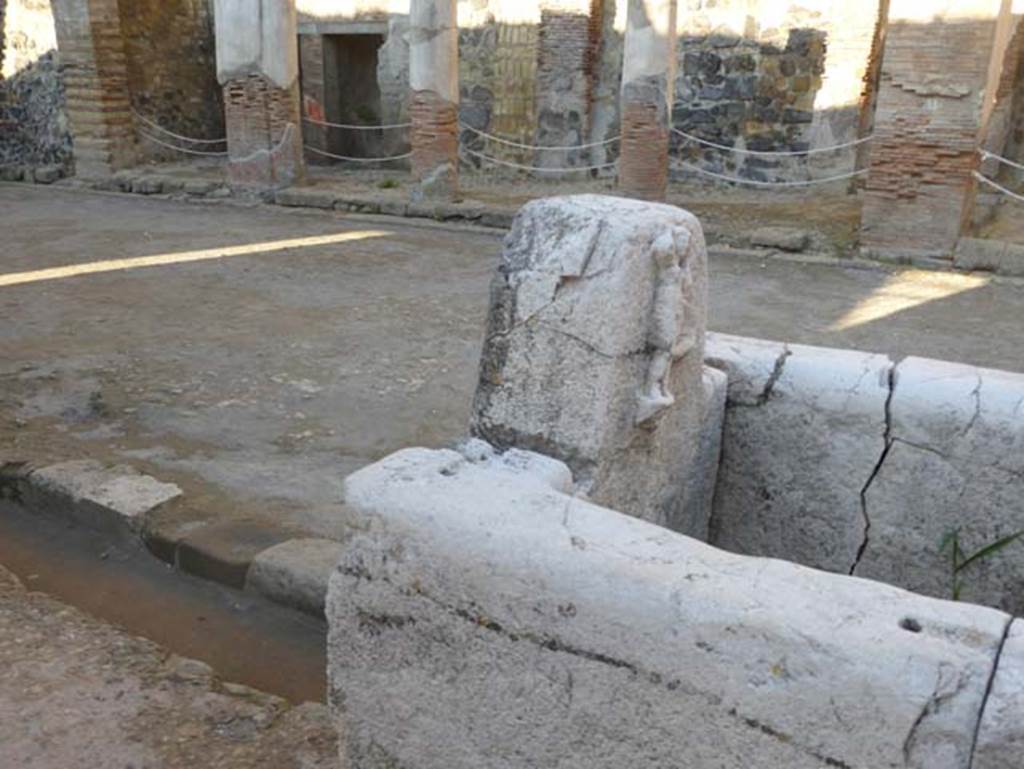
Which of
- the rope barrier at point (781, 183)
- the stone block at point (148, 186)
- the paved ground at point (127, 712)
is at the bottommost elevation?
the stone block at point (148, 186)

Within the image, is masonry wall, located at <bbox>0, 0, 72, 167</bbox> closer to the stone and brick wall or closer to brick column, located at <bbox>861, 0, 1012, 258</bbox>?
the stone and brick wall

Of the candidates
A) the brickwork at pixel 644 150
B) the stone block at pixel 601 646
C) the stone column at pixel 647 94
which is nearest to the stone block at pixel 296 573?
the stone block at pixel 601 646

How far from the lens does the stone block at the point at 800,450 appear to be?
93.8 inches

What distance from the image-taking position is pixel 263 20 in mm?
10531

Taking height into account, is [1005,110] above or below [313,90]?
above

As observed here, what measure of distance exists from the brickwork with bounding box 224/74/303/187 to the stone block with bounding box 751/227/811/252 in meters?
5.32

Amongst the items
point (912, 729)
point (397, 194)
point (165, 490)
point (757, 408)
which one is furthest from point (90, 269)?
point (912, 729)

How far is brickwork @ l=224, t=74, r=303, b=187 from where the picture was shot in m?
10.8

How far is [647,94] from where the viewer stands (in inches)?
367

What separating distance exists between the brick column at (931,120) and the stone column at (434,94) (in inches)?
165

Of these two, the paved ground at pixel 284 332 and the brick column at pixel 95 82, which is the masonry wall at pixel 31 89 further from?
the paved ground at pixel 284 332

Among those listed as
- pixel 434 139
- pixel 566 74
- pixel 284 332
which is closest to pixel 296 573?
pixel 284 332

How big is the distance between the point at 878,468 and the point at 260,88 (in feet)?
32.1

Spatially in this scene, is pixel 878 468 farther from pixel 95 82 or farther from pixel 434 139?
pixel 95 82
